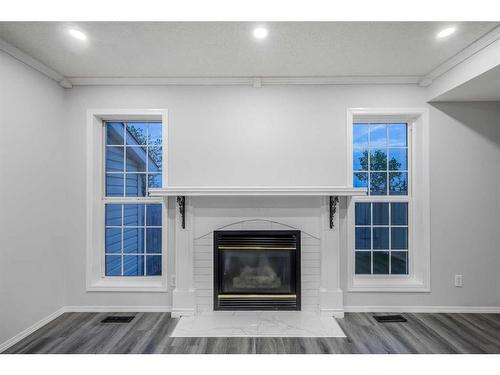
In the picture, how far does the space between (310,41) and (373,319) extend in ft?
8.43

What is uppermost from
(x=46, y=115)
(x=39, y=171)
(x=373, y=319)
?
(x=46, y=115)

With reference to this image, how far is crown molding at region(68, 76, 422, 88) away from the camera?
309cm

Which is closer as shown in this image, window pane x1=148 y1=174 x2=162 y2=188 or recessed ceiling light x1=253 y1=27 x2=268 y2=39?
recessed ceiling light x1=253 y1=27 x2=268 y2=39

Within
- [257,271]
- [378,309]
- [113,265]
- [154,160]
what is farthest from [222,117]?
[378,309]

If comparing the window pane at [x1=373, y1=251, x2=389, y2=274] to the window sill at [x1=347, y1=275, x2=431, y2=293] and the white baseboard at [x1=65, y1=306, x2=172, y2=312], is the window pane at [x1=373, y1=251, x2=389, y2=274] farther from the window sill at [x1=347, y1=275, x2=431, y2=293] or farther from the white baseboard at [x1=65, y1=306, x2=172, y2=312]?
the white baseboard at [x1=65, y1=306, x2=172, y2=312]

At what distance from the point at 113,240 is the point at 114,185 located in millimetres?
595

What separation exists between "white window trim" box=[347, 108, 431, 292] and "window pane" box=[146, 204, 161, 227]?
202cm

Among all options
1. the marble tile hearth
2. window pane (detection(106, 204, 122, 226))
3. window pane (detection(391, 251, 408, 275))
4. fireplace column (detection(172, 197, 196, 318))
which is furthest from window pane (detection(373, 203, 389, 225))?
window pane (detection(106, 204, 122, 226))

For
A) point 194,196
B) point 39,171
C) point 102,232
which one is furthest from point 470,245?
point 39,171

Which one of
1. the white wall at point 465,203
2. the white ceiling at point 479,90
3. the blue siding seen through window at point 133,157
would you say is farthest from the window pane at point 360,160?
the blue siding seen through window at point 133,157

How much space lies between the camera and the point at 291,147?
3146 millimetres

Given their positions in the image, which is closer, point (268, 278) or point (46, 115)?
point (46, 115)

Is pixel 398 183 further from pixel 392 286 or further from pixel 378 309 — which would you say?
pixel 378 309

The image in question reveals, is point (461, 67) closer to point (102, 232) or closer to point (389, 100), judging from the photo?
point (389, 100)
